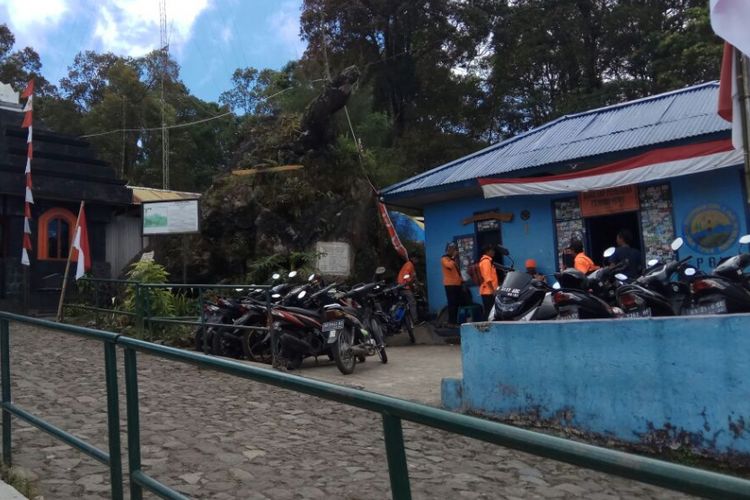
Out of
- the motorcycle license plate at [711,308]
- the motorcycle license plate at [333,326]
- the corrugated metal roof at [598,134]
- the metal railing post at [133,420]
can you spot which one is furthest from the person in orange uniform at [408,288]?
the metal railing post at [133,420]

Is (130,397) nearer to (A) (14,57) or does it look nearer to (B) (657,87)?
(B) (657,87)

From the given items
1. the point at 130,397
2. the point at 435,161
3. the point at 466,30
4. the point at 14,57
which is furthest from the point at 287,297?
the point at 14,57

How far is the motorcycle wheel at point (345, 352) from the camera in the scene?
7852mm

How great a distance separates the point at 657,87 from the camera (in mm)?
22609

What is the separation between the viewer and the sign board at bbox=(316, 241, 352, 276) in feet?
45.2

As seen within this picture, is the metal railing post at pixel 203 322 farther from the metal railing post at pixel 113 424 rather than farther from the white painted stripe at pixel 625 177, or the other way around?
the metal railing post at pixel 113 424

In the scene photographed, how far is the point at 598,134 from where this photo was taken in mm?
11102

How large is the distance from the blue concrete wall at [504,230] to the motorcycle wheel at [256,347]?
5.27m

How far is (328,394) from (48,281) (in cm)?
1578

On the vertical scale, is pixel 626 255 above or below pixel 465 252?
below

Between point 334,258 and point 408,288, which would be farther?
point 334,258

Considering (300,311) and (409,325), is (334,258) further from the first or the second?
(300,311)

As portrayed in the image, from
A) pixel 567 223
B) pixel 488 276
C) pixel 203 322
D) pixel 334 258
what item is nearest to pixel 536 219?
pixel 567 223

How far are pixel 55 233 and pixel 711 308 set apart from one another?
1553cm
